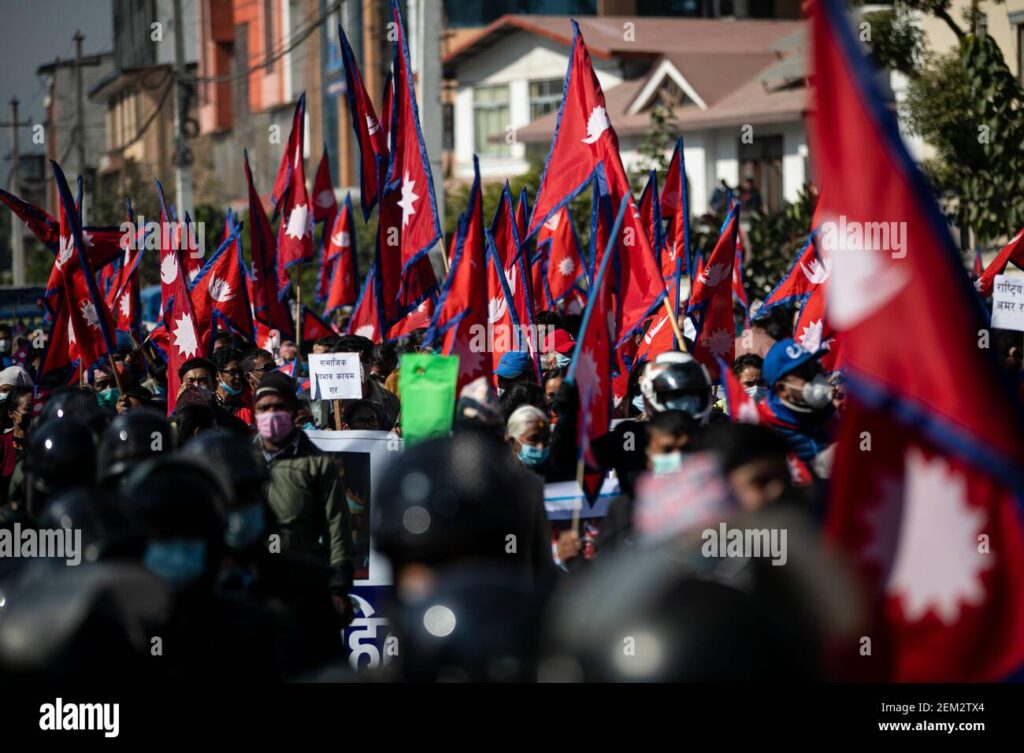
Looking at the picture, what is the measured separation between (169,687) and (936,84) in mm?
19185

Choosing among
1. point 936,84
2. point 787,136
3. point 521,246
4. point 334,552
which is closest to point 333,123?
point 787,136

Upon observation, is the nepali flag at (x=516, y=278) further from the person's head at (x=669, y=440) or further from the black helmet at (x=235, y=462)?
the black helmet at (x=235, y=462)

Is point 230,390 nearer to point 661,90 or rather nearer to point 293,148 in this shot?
point 293,148

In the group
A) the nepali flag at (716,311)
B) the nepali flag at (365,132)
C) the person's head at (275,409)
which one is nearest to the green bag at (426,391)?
the person's head at (275,409)

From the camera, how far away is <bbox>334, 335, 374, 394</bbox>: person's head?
427 inches

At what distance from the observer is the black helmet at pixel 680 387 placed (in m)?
6.13

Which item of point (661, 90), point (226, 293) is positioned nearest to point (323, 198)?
point (226, 293)

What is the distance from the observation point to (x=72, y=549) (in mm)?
4191

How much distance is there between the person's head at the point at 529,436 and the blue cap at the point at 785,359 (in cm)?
97

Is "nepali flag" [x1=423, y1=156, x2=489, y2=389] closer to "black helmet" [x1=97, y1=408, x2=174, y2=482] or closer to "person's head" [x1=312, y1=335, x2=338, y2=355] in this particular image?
"person's head" [x1=312, y1=335, x2=338, y2=355]

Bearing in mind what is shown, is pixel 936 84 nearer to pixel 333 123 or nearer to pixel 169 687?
pixel 169 687

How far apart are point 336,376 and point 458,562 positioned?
20.8ft

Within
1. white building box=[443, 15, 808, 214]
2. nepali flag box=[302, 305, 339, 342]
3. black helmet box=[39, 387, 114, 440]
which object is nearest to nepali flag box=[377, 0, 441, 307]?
nepali flag box=[302, 305, 339, 342]

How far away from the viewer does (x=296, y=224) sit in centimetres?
1509
